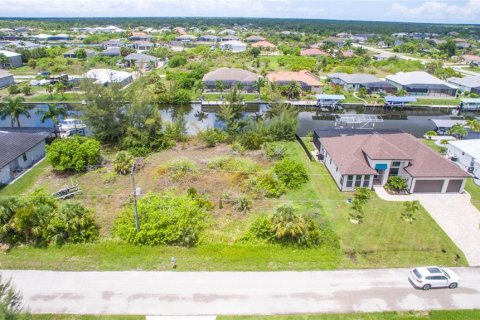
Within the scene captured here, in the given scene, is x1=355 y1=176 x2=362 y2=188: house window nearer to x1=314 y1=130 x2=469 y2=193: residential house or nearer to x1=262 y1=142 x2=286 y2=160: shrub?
x1=314 y1=130 x2=469 y2=193: residential house

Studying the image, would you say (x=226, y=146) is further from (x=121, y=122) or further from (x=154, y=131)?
(x=121, y=122)

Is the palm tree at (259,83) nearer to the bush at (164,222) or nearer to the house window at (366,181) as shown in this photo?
the house window at (366,181)

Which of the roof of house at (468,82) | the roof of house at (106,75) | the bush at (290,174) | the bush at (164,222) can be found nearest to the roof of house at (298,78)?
the roof of house at (106,75)

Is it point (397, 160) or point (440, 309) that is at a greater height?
point (397, 160)

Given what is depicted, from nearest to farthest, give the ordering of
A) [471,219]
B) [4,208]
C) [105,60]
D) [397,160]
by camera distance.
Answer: [4,208] < [471,219] < [397,160] < [105,60]

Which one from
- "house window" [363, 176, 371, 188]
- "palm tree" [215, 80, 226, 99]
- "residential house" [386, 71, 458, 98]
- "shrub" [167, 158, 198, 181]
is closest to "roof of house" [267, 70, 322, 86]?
"palm tree" [215, 80, 226, 99]

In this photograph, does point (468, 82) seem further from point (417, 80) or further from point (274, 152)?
point (274, 152)

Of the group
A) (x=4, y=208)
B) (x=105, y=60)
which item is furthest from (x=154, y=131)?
(x=105, y=60)

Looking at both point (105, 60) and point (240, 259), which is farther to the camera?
point (105, 60)
